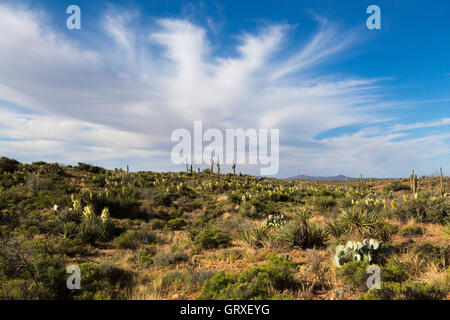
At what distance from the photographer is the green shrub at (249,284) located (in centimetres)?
391

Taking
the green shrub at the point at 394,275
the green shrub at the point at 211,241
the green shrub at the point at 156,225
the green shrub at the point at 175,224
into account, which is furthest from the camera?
the green shrub at the point at 175,224

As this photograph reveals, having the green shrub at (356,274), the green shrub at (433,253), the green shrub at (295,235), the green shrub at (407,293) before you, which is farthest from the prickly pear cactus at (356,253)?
the green shrub at (295,235)

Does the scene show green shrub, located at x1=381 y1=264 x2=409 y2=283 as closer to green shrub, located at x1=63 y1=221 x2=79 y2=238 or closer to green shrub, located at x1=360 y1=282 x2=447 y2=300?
green shrub, located at x1=360 y1=282 x2=447 y2=300

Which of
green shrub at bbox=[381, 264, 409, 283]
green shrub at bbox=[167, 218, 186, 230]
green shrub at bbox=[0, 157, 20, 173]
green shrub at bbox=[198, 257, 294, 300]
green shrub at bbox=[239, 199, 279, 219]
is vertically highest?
green shrub at bbox=[0, 157, 20, 173]

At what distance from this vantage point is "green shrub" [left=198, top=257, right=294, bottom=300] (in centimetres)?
391

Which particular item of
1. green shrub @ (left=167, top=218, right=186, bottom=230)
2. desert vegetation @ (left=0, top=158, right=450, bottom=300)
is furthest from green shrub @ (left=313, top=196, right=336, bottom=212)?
green shrub @ (left=167, top=218, right=186, bottom=230)

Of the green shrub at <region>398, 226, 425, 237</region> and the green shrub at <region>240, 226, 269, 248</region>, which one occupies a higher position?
the green shrub at <region>398, 226, 425, 237</region>

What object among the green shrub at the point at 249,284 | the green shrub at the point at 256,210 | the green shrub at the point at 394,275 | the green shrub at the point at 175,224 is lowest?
the green shrub at the point at 175,224

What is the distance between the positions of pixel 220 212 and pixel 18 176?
17.1m

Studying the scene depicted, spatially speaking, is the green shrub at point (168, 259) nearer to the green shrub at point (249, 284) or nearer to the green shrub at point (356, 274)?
the green shrub at point (249, 284)

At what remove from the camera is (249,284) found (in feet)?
13.6

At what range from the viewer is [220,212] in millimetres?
14641
